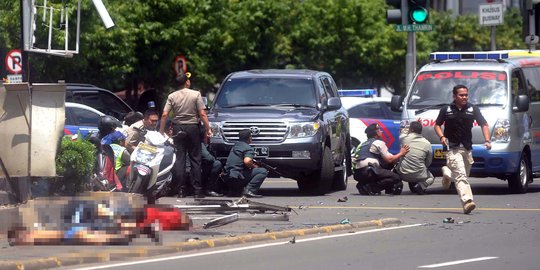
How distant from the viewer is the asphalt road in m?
10.8

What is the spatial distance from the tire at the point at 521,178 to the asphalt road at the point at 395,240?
756 mm

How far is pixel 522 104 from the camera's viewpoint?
18781 mm

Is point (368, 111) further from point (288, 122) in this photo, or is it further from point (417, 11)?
point (288, 122)

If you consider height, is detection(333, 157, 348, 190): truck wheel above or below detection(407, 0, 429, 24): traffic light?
below

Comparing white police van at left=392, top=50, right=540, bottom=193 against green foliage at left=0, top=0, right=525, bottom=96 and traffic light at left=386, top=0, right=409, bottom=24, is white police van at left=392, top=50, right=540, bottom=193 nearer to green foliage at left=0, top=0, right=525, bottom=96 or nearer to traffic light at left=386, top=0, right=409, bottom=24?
traffic light at left=386, top=0, right=409, bottom=24

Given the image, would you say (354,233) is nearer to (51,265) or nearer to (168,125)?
(51,265)

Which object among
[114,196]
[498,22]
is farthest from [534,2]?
[114,196]

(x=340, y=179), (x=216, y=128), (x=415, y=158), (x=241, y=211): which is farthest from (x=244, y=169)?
(x=241, y=211)

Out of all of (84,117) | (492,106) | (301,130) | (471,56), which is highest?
(471,56)

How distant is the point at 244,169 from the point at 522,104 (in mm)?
4731

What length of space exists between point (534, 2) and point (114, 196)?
56.5ft

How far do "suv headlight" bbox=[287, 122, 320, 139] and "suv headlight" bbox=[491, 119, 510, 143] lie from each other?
116 inches

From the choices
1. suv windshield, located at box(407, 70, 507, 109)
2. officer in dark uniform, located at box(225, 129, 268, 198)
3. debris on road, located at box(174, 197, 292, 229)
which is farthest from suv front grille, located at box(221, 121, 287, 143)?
debris on road, located at box(174, 197, 292, 229)

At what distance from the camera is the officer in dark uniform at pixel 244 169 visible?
57.7 feet
